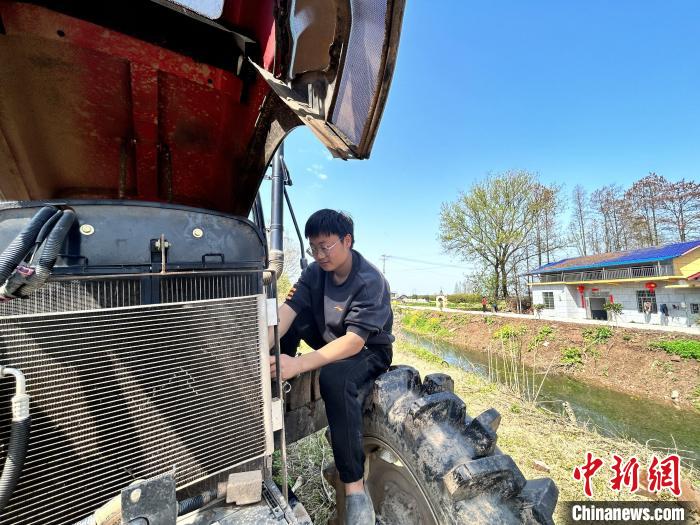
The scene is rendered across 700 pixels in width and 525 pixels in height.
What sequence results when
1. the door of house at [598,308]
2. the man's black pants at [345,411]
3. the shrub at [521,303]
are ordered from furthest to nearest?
1. the shrub at [521,303]
2. the door of house at [598,308]
3. the man's black pants at [345,411]

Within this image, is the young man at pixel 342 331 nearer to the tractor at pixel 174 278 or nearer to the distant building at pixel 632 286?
the tractor at pixel 174 278

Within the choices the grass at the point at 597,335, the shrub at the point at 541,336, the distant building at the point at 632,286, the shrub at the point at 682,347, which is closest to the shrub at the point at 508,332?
the shrub at the point at 541,336

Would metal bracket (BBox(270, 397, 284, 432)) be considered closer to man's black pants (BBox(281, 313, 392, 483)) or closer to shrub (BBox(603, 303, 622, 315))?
man's black pants (BBox(281, 313, 392, 483))

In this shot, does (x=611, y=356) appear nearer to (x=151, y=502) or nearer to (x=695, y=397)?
(x=695, y=397)

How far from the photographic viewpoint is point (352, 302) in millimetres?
1988

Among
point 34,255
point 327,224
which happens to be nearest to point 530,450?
point 327,224

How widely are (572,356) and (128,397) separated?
59.2 ft

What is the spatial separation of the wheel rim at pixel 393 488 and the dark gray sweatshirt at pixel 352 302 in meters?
0.62

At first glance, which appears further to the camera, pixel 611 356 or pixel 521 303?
pixel 521 303

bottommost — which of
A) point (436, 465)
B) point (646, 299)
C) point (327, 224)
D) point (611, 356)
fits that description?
point (611, 356)

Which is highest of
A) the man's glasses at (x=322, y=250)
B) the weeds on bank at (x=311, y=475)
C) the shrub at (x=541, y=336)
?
the man's glasses at (x=322, y=250)

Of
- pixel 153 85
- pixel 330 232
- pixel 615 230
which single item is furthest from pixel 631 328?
pixel 615 230

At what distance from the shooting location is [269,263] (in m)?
1.64

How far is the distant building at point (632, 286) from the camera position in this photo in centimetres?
1803
